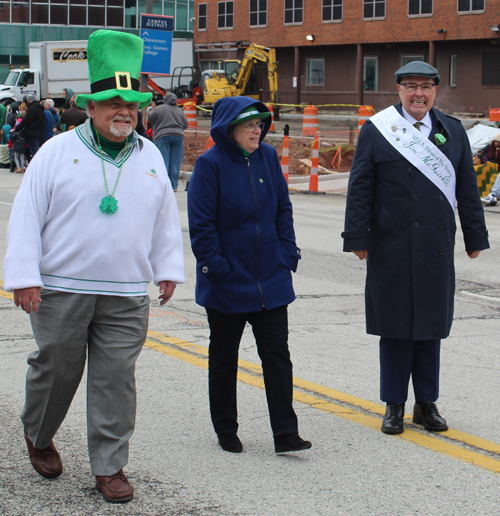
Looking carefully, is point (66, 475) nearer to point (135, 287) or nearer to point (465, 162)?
point (135, 287)

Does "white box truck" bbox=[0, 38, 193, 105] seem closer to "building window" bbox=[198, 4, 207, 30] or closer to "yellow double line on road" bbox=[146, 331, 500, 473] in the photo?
"building window" bbox=[198, 4, 207, 30]

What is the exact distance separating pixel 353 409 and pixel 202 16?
54.6 metres

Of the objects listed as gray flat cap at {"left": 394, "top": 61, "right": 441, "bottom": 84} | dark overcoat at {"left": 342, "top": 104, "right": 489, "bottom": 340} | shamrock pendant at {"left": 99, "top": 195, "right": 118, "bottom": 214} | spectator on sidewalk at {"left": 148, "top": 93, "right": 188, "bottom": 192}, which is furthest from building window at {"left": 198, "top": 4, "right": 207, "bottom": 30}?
shamrock pendant at {"left": 99, "top": 195, "right": 118, "bottom": 214}

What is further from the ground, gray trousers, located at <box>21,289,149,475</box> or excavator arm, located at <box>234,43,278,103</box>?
excavator arm, located at <box>234,43,278,103</box>

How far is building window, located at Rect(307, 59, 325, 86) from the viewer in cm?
5078

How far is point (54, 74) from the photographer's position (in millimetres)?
43719

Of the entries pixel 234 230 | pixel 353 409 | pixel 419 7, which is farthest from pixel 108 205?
pixel 419 7

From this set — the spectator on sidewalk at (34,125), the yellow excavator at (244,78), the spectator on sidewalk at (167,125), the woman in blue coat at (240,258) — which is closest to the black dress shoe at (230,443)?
the woman in blue coat at (240,258)

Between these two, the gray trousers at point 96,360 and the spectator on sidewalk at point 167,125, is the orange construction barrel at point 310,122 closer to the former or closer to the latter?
the spectator on sidewalk at point 167,125

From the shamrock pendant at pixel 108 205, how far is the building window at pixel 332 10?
155 ft

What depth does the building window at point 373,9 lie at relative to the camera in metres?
46.3

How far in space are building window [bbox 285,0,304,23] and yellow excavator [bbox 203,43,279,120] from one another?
10023 millimetres

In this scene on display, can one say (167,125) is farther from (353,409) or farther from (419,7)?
(419,7)

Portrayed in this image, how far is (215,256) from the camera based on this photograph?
3959 millimetres
